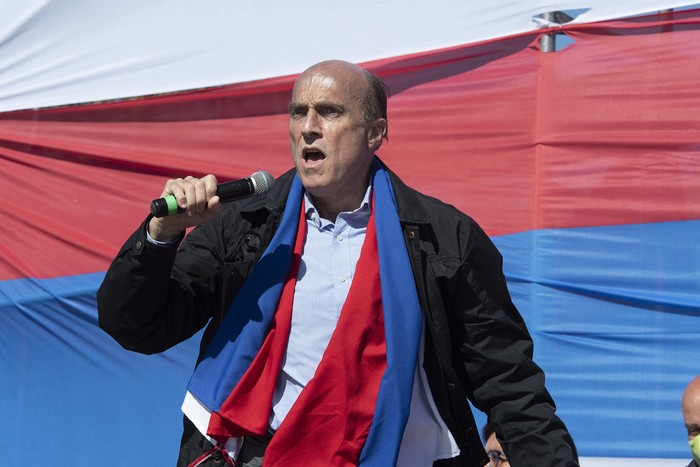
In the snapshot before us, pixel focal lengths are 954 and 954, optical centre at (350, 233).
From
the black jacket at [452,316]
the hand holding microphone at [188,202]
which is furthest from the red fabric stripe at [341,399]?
the hand holding microphone at [188,202]

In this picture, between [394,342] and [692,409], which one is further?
[692,409]

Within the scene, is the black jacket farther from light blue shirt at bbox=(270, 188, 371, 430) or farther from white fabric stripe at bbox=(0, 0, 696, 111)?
white fabric stripe at bbox=(0, 0, 696, 111)

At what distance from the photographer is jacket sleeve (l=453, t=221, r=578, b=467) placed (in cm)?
222

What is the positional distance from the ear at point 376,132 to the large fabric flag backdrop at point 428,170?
4.74 feet

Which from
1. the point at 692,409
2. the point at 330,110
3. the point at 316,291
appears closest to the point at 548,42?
the point at 692,409

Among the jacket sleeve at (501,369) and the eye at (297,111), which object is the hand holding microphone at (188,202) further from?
the jacket sleeve at (501,369)

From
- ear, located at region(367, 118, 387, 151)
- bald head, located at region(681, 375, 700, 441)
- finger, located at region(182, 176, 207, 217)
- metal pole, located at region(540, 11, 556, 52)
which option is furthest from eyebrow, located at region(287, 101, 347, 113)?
metal pole, located at region(540, 11, 556, 52)

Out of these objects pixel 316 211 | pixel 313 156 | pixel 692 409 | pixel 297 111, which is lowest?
pixel 692 409

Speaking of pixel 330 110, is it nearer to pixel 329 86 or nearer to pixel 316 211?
pixel 329 86

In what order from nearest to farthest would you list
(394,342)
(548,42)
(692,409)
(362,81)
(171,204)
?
(171,204)
(394,342)
(362,81)
(692,409)
(548,42)

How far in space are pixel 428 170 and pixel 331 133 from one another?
5.42ft

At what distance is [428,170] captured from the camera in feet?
12.9

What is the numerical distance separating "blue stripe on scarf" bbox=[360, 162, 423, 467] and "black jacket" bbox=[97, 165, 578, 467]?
0.03 meters

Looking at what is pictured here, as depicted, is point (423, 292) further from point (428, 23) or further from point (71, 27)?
point (71, 27)
